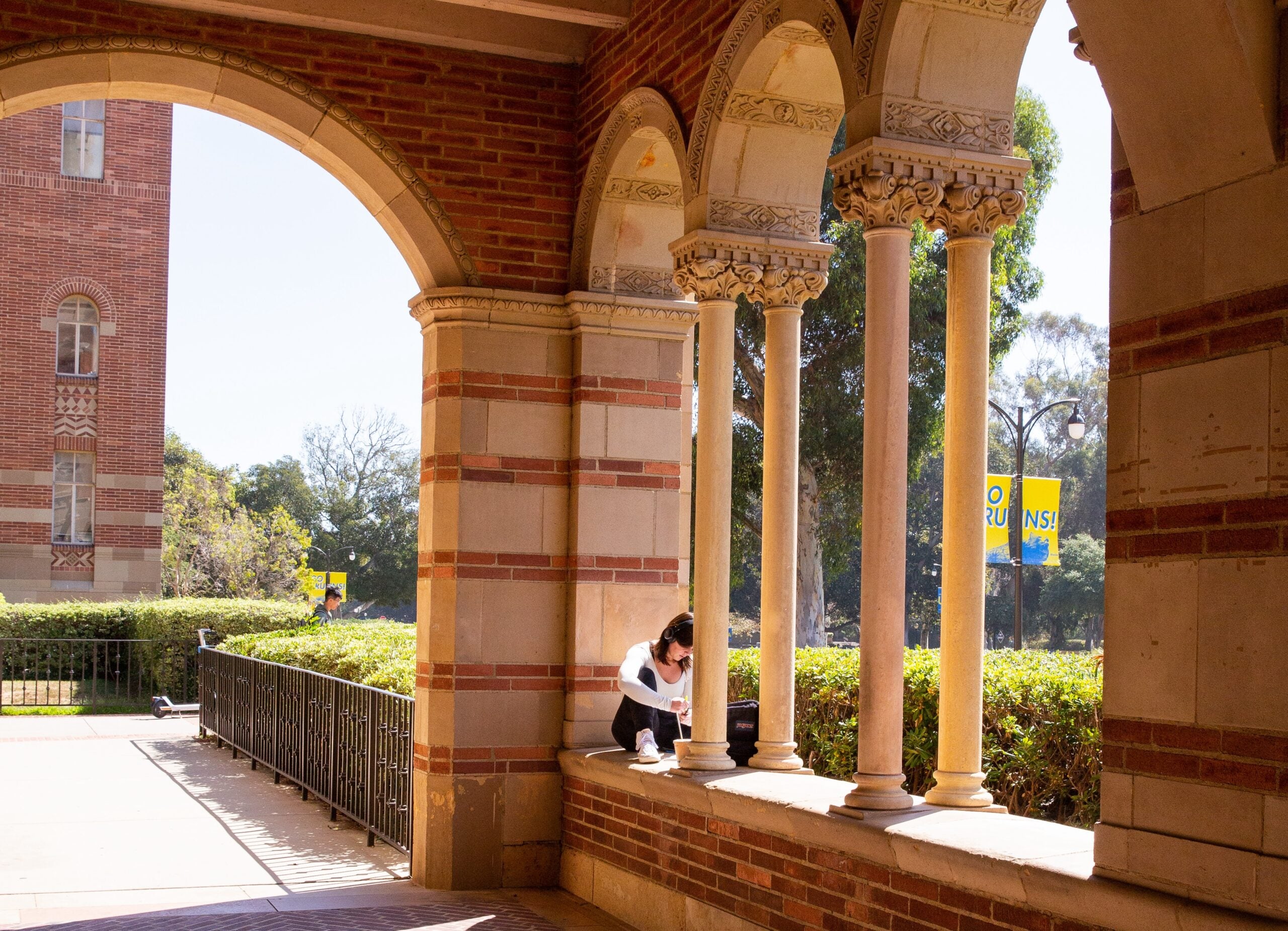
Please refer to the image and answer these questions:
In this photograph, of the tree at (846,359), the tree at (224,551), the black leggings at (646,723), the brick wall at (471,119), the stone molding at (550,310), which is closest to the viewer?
the black leggings at (646,723)

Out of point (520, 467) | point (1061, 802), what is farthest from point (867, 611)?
point (520, 467)

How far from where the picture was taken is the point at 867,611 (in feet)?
16.7

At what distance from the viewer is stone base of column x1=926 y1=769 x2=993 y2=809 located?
4.97 m

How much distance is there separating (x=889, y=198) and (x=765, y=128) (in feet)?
5.13

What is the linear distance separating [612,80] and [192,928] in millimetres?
4897

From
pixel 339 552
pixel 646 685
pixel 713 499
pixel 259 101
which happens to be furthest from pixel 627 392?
pixel 339 552

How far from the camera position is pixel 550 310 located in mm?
7887

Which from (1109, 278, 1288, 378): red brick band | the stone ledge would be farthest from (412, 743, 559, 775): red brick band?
(1109, 278, 1288, 378): red brick band

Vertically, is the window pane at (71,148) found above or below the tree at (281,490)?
above

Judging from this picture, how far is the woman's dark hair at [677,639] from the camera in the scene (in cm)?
729

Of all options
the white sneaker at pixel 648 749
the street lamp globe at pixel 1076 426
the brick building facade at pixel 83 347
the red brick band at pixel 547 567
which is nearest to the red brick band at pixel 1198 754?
the white sneaker at pixel 648 749

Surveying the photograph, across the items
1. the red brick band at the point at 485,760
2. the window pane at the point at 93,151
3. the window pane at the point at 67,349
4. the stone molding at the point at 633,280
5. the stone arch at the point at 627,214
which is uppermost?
the window pane at the point at 93,151

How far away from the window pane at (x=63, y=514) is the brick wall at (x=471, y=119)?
74.9ft

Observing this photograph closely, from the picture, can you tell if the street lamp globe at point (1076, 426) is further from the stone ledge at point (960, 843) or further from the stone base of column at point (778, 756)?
the stone ledge at point (960, 843)
